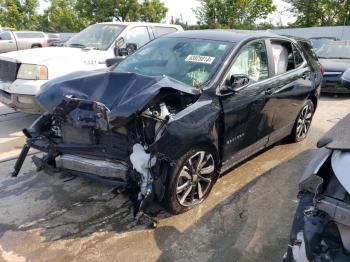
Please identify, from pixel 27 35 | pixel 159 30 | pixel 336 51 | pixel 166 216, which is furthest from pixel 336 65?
pixel 27 35

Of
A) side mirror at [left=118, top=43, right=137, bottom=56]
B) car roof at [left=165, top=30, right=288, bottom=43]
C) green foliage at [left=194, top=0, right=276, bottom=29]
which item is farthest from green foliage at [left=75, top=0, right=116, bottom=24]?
car roof at [left=165, top=30, right=288, bottom=43]

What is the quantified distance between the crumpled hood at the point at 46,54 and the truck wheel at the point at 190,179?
387cm

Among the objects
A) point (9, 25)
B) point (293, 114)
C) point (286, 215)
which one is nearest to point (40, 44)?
point (293, 114)

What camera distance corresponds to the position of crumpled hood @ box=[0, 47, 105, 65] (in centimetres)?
630

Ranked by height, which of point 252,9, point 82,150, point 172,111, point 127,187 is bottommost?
point 127,187

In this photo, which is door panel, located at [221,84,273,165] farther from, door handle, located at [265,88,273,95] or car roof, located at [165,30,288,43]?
car roof, located at [165,30,288,43]

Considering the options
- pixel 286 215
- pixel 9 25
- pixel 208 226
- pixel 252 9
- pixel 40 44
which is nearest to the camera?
pixel 208 226

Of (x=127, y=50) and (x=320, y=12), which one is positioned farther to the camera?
(x=320, y=12)

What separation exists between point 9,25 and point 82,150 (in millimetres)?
45711

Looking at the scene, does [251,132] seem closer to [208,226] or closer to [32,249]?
[208,226]

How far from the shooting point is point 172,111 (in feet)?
11.6

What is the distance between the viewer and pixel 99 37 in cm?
782

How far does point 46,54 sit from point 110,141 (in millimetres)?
→ 3968

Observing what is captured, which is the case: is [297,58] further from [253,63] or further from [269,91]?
[253,63]
